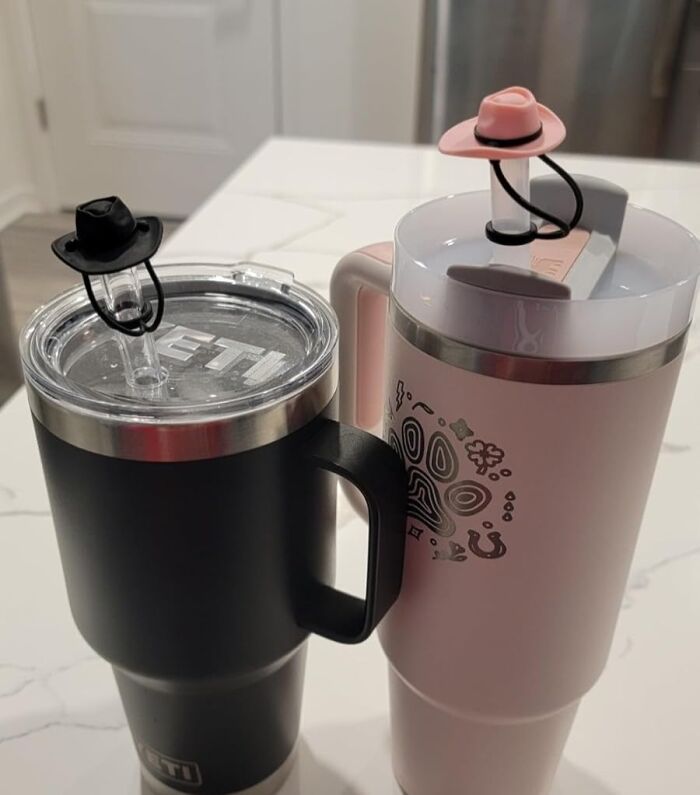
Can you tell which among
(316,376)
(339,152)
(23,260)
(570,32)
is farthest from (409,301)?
(23,260)

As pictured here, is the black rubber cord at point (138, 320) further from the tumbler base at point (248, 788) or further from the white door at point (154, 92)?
the white door at point (154, 92)

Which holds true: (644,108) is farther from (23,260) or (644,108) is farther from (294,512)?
(294,512)

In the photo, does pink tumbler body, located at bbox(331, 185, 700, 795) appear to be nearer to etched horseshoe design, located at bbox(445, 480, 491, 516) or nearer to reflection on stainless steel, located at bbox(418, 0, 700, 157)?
etched horseshoe design, located at bbox(445, 480, 491, 516)

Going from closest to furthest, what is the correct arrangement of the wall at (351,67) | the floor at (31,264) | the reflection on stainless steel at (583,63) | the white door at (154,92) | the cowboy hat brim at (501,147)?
the cowboy hat brim at (501,147) → the reflection on stainless steel at (583,63) → the floor at (31,264) → the wall at (351,67) → the white door at (154,92)

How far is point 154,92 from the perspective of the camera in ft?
8.32

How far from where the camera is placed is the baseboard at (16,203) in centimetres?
262

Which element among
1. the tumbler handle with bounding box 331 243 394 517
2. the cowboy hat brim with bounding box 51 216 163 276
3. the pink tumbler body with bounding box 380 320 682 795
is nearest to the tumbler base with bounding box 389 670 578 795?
the pink tumbler body with bounding box 380 320 682 795

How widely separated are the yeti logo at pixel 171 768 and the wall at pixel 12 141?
8.06 feet

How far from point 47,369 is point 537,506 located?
19 cm

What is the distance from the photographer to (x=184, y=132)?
2592 millimetres

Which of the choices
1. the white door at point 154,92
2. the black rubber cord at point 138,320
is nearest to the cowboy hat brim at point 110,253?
the black rubber cord at point 138,320

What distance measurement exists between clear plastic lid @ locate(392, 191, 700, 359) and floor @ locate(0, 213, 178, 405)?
5.09ft

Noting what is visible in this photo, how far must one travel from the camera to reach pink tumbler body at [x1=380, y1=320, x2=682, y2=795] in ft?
1.01

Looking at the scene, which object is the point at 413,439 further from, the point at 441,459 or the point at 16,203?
the point at 16,203
